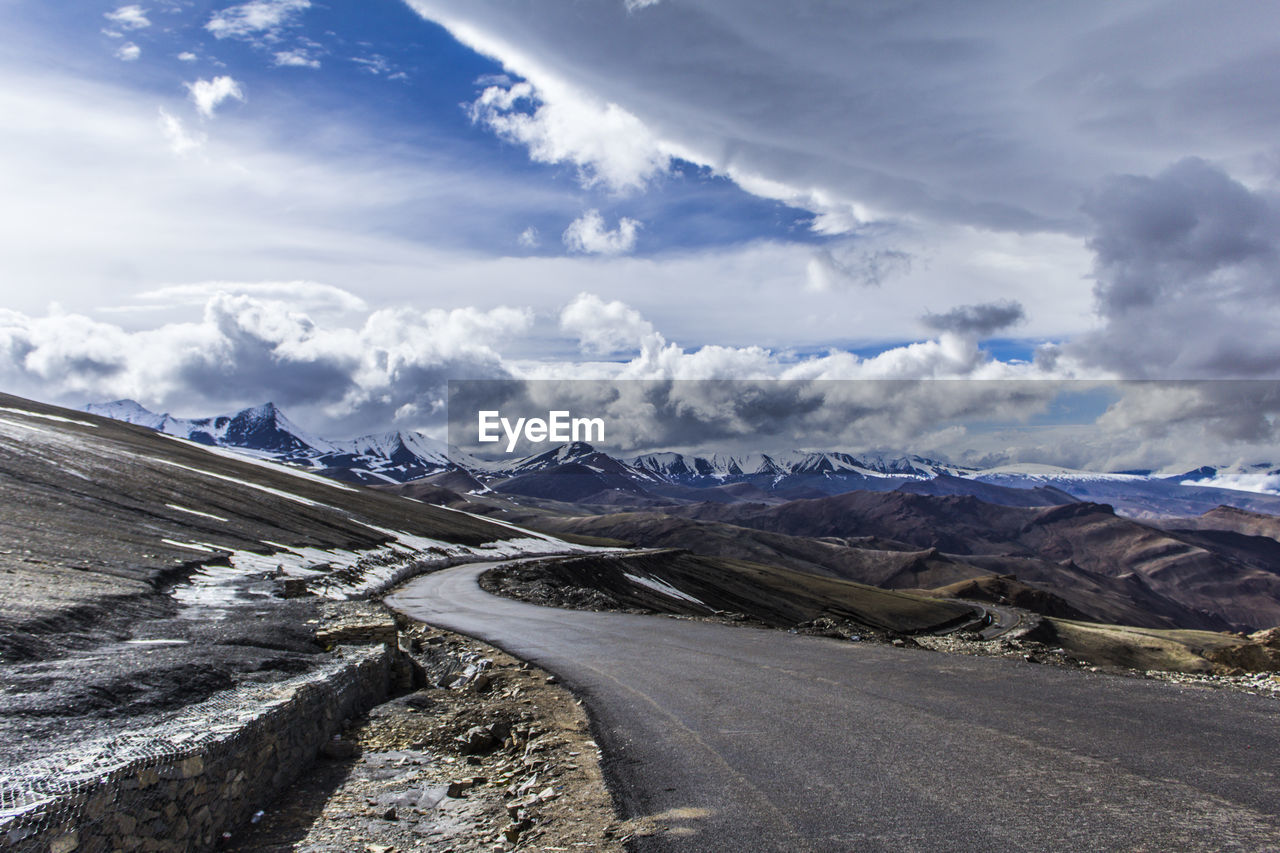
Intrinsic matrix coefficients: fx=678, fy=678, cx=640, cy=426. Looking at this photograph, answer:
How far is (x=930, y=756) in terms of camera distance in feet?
27.9

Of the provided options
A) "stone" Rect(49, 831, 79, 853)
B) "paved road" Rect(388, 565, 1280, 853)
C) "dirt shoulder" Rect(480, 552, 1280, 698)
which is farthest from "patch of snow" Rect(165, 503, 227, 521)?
"stone" Rect(49, 831, 79, 853)

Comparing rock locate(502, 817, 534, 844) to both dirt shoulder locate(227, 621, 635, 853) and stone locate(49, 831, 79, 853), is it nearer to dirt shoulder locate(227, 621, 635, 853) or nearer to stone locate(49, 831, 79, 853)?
dirt shoulder locate(227, 621, 635, 853)

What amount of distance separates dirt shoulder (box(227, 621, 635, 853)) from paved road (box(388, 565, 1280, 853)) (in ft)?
1.69

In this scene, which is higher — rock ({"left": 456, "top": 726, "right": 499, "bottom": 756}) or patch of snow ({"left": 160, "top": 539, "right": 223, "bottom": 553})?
rock ({"left": 456, "top": 726, "right": 499, "bottom": 756})

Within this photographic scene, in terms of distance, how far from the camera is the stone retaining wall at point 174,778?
17.5ft

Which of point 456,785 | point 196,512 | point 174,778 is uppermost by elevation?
point 174,778

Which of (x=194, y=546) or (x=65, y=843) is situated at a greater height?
(x=65, y=843)

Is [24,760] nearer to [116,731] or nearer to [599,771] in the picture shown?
[116,731]

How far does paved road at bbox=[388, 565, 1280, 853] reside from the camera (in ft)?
21.2

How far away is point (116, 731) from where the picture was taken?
770cm

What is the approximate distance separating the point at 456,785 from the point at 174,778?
3.53 metres

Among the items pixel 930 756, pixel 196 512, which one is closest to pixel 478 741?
pixel 930 756

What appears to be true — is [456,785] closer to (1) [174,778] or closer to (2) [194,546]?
(1) [174,778]

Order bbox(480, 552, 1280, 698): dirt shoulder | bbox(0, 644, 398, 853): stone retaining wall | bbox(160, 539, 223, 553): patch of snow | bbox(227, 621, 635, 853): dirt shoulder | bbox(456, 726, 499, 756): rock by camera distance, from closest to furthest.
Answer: bbox(0, 644, 398, 853): stone retaining wall → bbox(227, 621, 635, 853): dirt shoulder → bbox(456, 726, 499, 756): rock → bbox(480, 552, 1280, 698): dirt shoulder → bbox(160, 539, 223, 553): patch of snow
